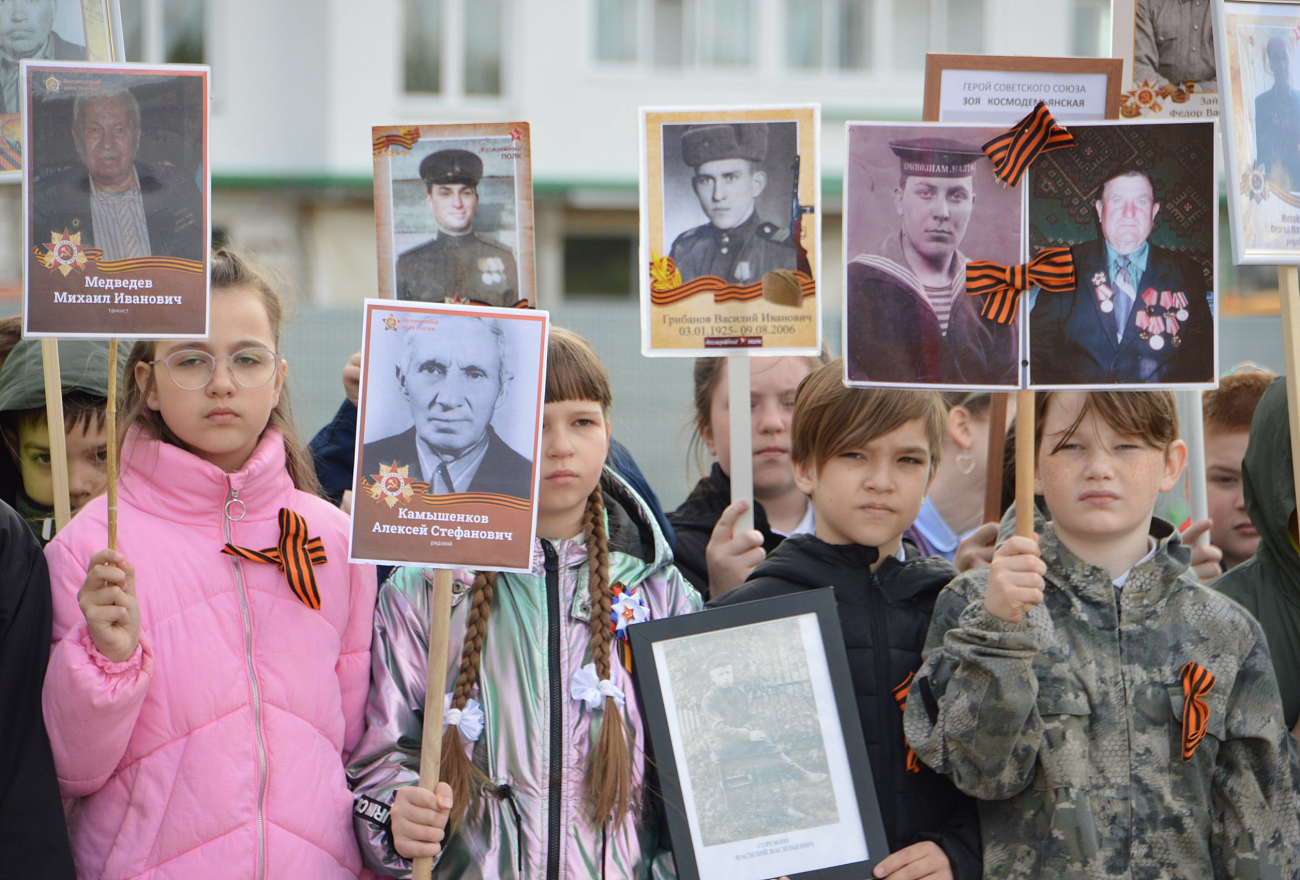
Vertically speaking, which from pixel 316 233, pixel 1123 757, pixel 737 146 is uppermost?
pixel 316 233

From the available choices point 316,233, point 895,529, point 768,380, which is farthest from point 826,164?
point 895,529

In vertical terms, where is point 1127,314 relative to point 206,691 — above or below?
above

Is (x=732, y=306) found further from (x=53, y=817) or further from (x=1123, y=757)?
(x=53, y=817)

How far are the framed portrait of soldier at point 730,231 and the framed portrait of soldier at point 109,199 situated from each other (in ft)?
3.37

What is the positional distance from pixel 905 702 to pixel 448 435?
110 cm

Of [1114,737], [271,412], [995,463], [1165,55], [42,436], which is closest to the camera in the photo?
[1114,737]

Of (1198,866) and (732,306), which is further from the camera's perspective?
(732,306)

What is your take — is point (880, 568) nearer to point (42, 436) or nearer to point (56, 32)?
point (42, 436)

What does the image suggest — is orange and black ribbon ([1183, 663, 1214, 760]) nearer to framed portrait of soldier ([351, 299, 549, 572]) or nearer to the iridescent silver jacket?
the iridescent silver jacket

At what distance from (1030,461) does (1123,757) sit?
0.61m

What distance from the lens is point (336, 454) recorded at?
3.76 metres

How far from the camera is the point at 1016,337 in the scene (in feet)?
9.14

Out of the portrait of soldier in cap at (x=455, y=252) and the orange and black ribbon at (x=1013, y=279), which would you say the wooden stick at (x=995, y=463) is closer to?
the orange and black ribbon at (x=1013, y=279)

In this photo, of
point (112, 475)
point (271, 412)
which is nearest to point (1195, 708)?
point (271, 412)
